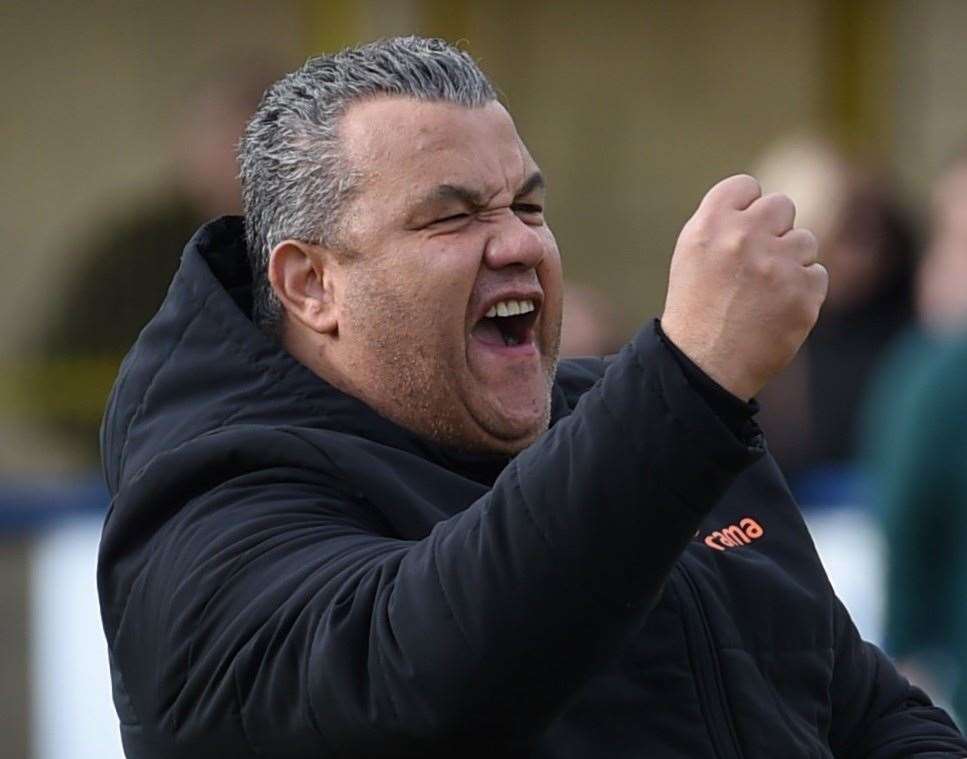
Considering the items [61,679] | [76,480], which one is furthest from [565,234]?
[61,679]

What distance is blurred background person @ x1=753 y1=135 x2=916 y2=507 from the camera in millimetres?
Result: 6871

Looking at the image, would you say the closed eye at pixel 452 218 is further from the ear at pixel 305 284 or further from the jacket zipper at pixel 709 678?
the jacket zipper at pixel 709 678

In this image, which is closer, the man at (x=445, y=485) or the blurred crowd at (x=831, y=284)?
the man at (x=445, y=485)

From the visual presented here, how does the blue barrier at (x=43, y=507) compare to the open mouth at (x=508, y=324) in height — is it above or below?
below

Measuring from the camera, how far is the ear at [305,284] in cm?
302

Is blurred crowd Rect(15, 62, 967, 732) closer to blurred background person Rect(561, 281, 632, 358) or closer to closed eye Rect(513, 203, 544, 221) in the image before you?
blurred background person Rect(561, 281, 632, 358)

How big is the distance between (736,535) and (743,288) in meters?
0.70

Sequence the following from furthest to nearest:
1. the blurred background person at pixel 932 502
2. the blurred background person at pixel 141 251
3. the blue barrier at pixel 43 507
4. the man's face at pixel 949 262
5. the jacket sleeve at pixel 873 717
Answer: the blurred background person at pixel 141 251
the blue barrier at pixel 43 507
the man's face at pixel 949 262
the blurred background person at pixel 932 502
the jacket sleeve at pixel 873 717

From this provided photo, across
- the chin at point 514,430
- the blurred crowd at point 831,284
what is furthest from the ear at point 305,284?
the blurred crowd at point 831,284

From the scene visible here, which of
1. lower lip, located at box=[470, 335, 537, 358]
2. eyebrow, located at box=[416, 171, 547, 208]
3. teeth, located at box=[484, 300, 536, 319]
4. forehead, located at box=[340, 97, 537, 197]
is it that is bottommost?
lower lip, located at box=[470, 335, 537, 358]

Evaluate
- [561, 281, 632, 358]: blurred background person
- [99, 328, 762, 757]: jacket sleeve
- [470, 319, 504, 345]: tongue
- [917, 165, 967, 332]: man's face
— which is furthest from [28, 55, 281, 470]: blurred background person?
[99, 328, 762, 757]: jacket sleeve

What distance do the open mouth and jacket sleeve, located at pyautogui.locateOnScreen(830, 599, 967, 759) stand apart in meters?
0.57

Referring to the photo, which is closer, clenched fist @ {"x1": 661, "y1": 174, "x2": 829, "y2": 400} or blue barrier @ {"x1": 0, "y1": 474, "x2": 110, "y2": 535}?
clenched fist @ {"x1": 661, "y1": 174, "x2": 829, "y2": 400}

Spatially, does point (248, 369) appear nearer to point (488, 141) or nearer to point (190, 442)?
point (190, 442)
